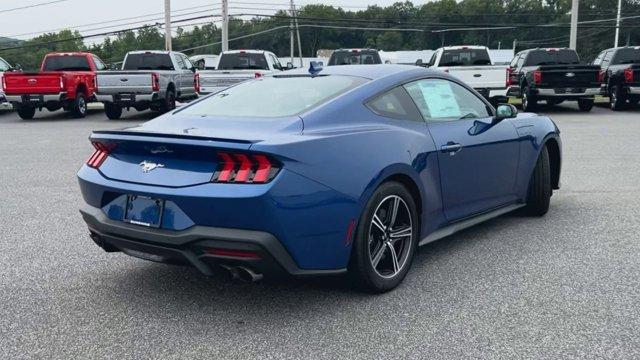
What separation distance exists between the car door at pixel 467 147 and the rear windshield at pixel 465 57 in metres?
14.8

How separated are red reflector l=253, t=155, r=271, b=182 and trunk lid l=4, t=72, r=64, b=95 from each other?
55.5 feet

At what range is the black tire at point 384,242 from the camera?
388cm

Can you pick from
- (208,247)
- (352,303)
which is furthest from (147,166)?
(352,303)

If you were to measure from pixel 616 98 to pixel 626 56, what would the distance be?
221cm

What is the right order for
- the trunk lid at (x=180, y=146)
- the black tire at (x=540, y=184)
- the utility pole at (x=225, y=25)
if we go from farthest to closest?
the utility pole at (x=225, y=25)
the black tire at (x=540, y=184)
the trunk lid at (x=180, y=146)

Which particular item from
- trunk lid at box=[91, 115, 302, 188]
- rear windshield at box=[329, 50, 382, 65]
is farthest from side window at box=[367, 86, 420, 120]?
rear windshield at box=[329, 50, 382, 65]

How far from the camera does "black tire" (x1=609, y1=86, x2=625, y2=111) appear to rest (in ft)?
63.6

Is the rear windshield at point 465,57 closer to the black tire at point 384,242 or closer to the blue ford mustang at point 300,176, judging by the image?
the blue ford mustang at point 300,176

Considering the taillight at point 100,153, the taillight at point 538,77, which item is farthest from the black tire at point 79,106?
the taillight at point 100,153

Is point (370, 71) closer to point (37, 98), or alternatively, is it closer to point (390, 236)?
point (390, 236)

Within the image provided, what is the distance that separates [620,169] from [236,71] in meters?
10.9

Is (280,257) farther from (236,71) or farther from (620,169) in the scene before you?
(236,71)

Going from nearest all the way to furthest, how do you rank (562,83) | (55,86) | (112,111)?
1. (55,86)
2. (562,83)
3. (112,111)

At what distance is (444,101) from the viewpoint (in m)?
4.98
